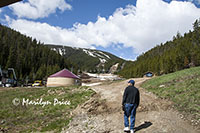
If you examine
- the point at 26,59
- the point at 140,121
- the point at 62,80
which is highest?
the point at 26,59

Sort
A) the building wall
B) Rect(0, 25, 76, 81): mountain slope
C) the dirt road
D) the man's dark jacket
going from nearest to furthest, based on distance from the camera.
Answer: the man's dark jacket, the dirt road, the building wall, Rect(0, 25, 76, 81): mountain slope

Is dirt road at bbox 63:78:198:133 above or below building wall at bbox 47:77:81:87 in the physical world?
below

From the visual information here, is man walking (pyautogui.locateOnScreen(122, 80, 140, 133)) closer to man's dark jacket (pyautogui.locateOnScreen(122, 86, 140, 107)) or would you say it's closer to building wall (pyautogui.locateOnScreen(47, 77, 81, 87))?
man's dark jacket (pyautogui.locateOnScreen(122, 86, 140, 107))

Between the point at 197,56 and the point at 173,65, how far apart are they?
28.8 ft

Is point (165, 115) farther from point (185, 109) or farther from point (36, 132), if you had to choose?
point (36, 132)

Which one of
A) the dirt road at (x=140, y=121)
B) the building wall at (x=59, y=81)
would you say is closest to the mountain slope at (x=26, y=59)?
the building wall at (x=59, y=81)

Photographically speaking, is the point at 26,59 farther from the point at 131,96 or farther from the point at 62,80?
the point at 131,96

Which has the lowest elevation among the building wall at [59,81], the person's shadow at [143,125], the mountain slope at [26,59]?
the person's shadow at [143,125]

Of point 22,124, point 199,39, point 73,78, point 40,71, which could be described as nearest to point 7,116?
point 22,124

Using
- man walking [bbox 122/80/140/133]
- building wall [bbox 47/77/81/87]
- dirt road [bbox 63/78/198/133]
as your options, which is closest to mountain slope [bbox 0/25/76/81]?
building wall [bbox 47/77/81/87]

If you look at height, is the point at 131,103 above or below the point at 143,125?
above

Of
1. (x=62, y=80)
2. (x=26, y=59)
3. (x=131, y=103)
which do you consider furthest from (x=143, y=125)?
(x=26, y=59)

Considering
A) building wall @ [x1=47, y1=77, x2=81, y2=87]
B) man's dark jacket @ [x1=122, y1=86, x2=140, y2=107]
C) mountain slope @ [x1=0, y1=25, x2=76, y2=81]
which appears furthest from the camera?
mountain slope @ [x1=0, y1=25, x2=76, y2=81]

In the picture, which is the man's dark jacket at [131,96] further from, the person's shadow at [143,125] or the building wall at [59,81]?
the building wall at [59,81]
